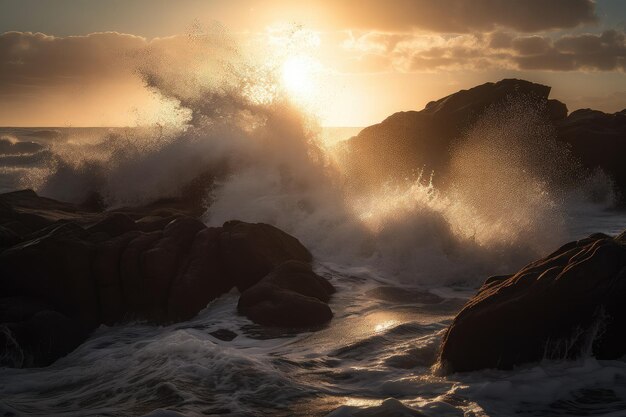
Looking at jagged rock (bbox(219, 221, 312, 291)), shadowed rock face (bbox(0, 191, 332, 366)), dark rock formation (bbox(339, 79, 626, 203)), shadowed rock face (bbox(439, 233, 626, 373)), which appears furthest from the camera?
dark rock formation (bbox(339, 79, 626, 203))

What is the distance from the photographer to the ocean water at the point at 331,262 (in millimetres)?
5605

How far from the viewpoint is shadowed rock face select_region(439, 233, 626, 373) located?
19.3 ft

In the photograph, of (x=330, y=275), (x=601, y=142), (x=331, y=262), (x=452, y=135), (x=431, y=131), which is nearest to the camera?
(x=330, y=275)

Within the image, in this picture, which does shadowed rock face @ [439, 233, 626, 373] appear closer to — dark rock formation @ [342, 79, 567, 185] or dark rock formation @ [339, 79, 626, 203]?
dark rock formation @ [339, 79, 626, 203]

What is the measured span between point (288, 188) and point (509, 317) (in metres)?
12.2

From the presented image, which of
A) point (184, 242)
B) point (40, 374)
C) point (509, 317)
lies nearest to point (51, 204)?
point (184, 242)

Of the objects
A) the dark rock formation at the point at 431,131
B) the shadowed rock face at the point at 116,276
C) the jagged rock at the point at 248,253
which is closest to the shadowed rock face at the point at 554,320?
the shadowed rock face at the point at 116,276

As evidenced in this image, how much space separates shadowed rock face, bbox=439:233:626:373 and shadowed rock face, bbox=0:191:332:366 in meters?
2.96

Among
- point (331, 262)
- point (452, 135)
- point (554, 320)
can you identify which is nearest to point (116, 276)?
point (331, 262)

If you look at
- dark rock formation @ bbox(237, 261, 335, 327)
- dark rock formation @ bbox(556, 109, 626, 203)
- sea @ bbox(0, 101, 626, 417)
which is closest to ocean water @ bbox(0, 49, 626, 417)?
sea @ bbox(0, 101, 626, 417)

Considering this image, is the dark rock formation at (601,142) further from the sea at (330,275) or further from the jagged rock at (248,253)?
the jagged rock at (248,253)

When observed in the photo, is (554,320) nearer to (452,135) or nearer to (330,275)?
(330,275)

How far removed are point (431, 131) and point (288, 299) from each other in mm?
17643

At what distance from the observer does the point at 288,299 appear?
8766mm
